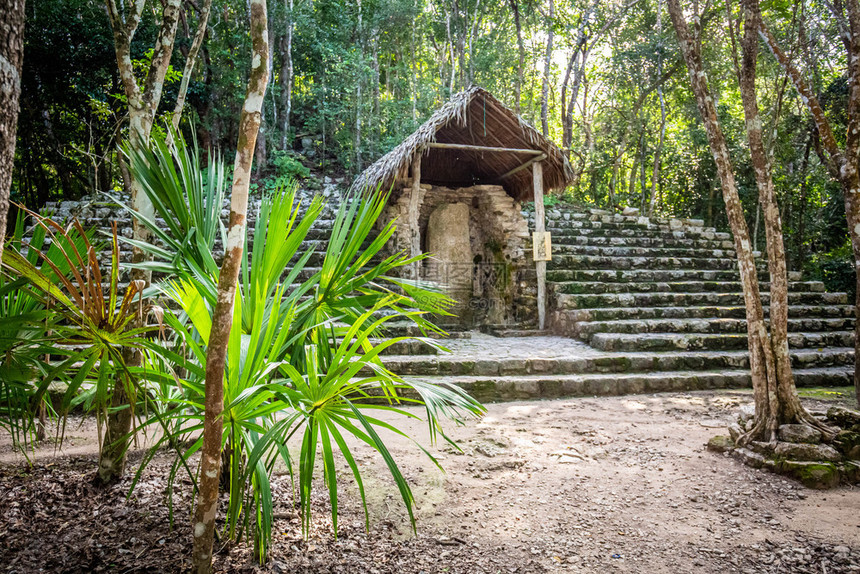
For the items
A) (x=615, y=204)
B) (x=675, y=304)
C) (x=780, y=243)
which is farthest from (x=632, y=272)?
(x=615, y=204)

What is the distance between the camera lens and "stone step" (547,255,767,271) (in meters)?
8.03

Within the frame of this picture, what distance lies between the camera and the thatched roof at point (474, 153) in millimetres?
6566

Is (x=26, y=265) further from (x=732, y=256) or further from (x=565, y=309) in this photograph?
(x=732, y=256)

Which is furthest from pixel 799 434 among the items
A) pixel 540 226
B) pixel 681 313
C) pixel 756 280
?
pixel 540 226

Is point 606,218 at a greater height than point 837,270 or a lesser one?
greater

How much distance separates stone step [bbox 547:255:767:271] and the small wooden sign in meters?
0.74

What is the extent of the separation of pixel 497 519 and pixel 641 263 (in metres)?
6.99

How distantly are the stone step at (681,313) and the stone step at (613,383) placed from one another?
1.45 m

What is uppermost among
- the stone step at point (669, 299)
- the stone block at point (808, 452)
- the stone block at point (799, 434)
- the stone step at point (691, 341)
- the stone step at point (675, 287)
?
the stone step at point (675, 287)

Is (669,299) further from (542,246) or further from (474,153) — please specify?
(474,153)

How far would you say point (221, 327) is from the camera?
4.84 ft

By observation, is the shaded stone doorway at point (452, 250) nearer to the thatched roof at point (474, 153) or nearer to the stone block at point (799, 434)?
the thatched roof at point (474, 153)

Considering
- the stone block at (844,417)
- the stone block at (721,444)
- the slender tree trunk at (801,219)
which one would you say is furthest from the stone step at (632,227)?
the stone block at (844,417)

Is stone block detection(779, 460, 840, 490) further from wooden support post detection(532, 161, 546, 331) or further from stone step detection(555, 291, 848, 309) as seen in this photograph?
wooden support post detection(532, 161, 546, 331)
